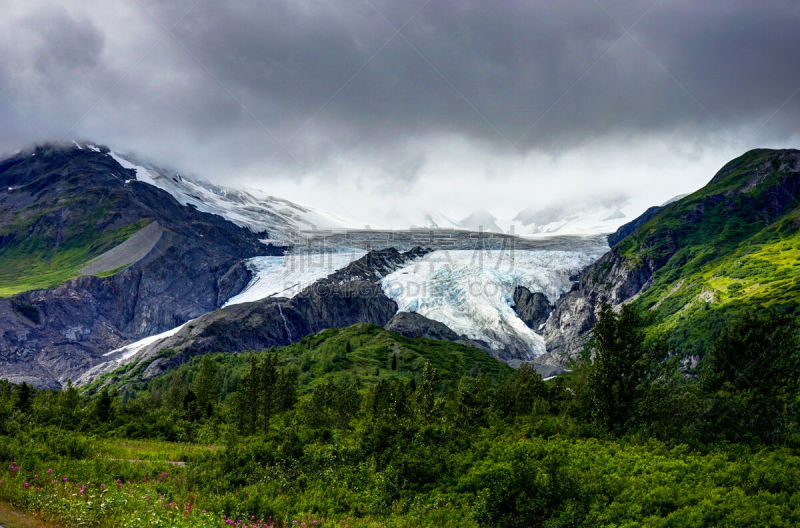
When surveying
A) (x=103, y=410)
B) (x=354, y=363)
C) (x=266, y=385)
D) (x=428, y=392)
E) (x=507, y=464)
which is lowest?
(x=354, y=363)

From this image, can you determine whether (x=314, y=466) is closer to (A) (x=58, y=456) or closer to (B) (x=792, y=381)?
(A) (x=58, y=456)

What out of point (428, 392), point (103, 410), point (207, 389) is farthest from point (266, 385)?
point (207, 389)

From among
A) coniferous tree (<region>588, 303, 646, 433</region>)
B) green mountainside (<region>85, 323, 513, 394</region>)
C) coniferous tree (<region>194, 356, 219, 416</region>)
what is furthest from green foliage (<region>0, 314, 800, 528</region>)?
green mountainside (<region>85, 323, 513, 394</region>)

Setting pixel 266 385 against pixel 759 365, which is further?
pixel 266 385

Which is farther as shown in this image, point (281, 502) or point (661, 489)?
point (281, 502)

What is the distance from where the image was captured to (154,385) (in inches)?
6270

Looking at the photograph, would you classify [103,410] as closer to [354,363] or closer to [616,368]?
[616,368]

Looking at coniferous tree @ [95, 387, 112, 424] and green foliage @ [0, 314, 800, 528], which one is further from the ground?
green foliage @ [0, 314, 800, 528]

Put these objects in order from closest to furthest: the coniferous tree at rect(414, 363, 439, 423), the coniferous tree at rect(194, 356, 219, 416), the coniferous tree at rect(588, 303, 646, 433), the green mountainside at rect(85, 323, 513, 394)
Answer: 1. the coniferous tree at rect(588, 303, 646, 433)
2. the coniferous tree at rect(414, 363, 439, 423)
3. the coniferous tree at rect(194, 356, 219, 416)
4. the green mountainside at rect(85, 323, 513, 394)

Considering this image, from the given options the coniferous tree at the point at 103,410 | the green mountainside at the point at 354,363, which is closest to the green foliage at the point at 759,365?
the coniferous tree at the point at 103,410

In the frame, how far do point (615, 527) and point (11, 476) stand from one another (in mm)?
21012

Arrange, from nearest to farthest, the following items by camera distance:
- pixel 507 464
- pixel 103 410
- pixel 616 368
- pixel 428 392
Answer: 1. pixel 507 464
2. pixel 616 368
3. pixel 103 410
4. pixel 428 392

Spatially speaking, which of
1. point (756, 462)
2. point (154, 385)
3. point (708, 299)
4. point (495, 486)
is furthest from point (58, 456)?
point (708, 299)

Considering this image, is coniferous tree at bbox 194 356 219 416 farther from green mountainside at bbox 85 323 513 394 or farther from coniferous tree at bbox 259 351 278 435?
green mountainside at bbox 85 323 513 394
